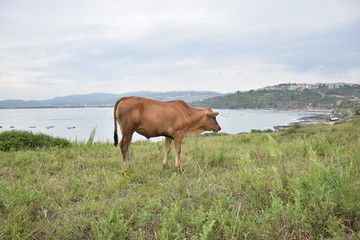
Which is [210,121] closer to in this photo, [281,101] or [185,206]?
[185,206]

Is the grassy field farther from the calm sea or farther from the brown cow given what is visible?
the calm sea

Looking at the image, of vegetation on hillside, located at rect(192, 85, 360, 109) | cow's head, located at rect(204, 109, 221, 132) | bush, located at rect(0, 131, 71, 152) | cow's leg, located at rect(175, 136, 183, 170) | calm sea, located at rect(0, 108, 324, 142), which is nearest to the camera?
cow's leg, located at rect(175, 136, 183, 170)

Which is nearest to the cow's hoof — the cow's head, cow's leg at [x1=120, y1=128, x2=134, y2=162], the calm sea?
cow's leg at [x1=120, y1=128, x2=134, y2=162]

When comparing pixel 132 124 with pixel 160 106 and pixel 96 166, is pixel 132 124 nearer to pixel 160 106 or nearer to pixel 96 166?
pixel 160 106

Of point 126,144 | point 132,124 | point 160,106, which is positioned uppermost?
point 160,106

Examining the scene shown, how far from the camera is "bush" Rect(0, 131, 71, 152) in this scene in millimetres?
9664

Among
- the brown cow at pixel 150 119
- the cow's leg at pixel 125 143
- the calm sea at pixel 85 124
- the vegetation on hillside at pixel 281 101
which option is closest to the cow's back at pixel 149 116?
the brown cow at pixel 150 119

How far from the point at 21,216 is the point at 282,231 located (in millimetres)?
3326

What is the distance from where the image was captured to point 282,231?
3219mm

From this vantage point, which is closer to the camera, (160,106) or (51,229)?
(51,229)

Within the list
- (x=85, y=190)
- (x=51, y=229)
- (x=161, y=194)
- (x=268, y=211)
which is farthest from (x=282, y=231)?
(x=85, y=190)

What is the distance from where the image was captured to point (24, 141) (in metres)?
10.2

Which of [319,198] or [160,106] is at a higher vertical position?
[160,106]

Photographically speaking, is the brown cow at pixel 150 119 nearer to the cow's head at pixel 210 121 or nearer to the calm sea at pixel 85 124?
the cow's head at pixel 210 121
